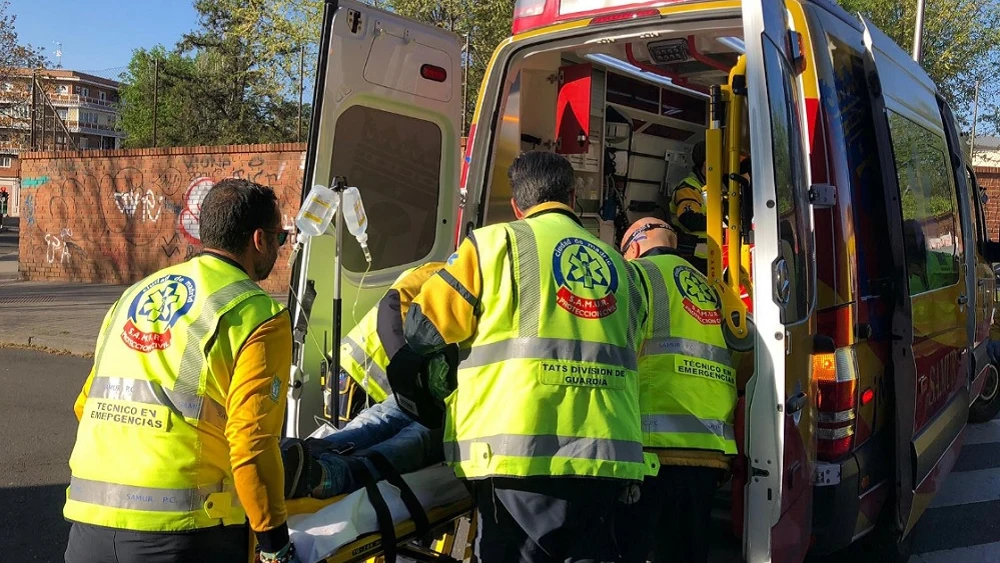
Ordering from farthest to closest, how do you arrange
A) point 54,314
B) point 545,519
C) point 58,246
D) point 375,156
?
1. point 58,246
2. point 54,314
3. point 375,156
4. point 545,519

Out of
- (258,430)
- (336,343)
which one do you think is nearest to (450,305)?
(258,430)

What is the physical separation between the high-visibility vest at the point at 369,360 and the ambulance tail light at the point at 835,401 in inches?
67.5

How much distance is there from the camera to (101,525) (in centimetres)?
199

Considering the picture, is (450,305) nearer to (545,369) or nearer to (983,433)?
(545,369)

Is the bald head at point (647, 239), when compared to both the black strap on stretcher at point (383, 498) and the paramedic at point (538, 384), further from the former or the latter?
the black strap on stretcher at point (383, 498)

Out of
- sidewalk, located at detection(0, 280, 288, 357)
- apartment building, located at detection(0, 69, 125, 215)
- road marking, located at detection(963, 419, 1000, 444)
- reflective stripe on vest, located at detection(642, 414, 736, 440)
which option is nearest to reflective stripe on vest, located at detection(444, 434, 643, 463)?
reflective stripe on vest, located at detection(642, 414, 736, 440)

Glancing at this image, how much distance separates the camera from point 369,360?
142 inches

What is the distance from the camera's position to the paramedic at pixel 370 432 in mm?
2590

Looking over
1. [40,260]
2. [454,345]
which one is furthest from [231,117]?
[454,345]

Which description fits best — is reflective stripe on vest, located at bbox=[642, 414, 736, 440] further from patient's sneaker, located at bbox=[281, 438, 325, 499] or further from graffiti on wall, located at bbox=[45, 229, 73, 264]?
graffiti on wall, located at bbox=[45, 229, 73, 264]

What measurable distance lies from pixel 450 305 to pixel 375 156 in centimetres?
201

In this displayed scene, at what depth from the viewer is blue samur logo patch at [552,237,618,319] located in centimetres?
232

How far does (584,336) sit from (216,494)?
1.03 m

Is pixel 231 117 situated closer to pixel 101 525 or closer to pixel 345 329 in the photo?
pixel 345 329
